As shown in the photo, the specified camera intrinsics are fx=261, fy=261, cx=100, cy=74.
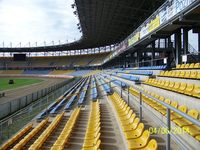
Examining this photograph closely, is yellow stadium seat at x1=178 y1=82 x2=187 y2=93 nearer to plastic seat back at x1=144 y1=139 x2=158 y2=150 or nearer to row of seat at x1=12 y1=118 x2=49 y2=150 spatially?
plastic seat back at x1=144 y1=139 x2=158 y2=150

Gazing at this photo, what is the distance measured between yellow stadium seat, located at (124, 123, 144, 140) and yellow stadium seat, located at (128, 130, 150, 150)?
150 mm

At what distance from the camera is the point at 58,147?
666 cm

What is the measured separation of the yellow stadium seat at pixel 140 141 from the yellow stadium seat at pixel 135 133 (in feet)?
0.49

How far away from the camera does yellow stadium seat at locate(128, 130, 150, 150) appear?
15.0ft

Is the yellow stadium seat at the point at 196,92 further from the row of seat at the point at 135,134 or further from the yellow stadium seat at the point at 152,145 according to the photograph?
the yellow stadium seat at the point at 152,145

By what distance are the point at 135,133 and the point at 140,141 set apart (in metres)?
0.54

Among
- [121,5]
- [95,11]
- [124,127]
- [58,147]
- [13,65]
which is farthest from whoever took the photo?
→ [13,65]

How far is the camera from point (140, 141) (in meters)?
4.82

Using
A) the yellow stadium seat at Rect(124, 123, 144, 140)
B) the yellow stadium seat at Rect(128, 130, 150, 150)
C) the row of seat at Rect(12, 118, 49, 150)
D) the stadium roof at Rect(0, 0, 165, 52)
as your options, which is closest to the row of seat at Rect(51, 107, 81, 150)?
the row of seat at Rect(12, 118, 49, 150)

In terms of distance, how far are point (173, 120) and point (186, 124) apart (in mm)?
236

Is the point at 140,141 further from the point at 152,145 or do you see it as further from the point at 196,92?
the point at 196,92

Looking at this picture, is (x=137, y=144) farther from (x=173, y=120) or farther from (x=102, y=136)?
(x=102, y=136)

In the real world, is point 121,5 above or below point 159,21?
above

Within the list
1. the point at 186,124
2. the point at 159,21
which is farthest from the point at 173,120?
the point at 159,21
